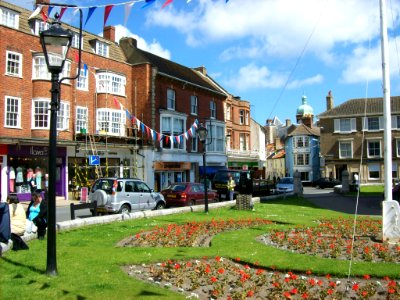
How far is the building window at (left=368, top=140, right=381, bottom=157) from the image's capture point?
60.7 m

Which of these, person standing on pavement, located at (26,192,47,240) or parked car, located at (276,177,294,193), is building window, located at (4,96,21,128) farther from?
parked car, located at (276,177,294,193)

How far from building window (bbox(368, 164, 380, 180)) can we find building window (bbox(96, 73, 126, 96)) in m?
41.7

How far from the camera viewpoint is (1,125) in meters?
24.8

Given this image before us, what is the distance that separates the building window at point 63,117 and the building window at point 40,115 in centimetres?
110

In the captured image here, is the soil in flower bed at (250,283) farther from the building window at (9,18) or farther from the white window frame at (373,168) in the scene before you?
the white window frame at (373,168)

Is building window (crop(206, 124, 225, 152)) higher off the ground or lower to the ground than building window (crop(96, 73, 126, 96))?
lower

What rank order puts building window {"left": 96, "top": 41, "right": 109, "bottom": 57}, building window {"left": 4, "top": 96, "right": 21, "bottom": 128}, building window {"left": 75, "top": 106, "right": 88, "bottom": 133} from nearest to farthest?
building window {"left": 4, "top": 96, "right": 21, "bottom": 128}
building window {"left": 75, "top": 106, "right": 88, "bottom": 133}
building window {"left": 96, "top": 41, "right": 109, "bottom": 57}

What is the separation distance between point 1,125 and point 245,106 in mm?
35555

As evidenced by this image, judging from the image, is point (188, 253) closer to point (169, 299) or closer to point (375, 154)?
point (169, 299)

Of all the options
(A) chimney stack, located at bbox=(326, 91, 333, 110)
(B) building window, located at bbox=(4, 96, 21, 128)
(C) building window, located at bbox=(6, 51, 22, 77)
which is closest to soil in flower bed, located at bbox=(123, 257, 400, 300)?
(B) building window, located at bbox=(4, 96, 21, 128)

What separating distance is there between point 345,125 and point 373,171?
815cm

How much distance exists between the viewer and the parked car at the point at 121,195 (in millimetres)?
17141

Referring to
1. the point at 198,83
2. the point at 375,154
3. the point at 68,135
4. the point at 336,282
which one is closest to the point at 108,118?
the point at 68,135

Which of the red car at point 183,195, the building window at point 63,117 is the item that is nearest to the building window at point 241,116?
the building window at point 63,117
